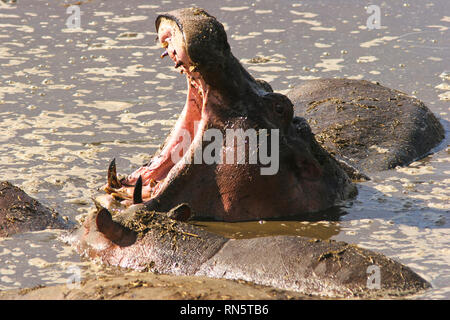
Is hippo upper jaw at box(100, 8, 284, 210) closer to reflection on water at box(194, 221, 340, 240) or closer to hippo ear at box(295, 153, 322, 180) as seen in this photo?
hippo ear at box(295, 153, 322, 180)

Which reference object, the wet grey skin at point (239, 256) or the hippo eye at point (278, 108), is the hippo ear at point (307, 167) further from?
the wet grey skin at point (239, 256)

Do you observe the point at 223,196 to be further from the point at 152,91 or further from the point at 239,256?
the point at 152,91

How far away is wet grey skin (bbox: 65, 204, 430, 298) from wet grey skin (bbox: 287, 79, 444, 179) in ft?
7.09

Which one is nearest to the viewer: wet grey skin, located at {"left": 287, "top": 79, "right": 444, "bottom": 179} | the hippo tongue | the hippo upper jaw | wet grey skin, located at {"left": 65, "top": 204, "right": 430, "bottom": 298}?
wet grey skin, located at {"left": 65, "top": 204, "right": 430, "bottom": 298}

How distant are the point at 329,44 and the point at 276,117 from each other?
5.55 meters

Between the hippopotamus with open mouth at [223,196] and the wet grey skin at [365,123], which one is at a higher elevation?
the hippopotamus with open mouth at [223,196]

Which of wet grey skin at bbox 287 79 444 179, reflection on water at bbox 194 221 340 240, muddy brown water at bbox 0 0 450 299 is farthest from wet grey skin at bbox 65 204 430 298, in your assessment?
wet grey skin at bbox 287 79 444 179

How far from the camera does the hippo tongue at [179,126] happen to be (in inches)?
256

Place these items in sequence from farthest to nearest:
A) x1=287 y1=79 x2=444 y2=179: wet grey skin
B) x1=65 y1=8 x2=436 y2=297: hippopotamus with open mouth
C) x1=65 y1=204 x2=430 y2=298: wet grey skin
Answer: x1=287 y1=79 x2=444 y2=179: wet grey skin
x1=65 y1=8 x2=436 y2=297: hippopotamus with open mouth
x1=65 y1=204 x2=430 y2=298: wet grey skin

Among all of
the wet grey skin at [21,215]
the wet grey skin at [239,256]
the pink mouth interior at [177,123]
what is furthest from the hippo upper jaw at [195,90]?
the wet grey skin at [239,256]

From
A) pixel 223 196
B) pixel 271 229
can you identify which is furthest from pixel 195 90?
pixel 271 229

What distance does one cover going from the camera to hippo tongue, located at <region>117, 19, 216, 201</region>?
21.3ft

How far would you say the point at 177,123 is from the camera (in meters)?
6.97

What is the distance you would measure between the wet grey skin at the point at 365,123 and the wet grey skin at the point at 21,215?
2.49 m
